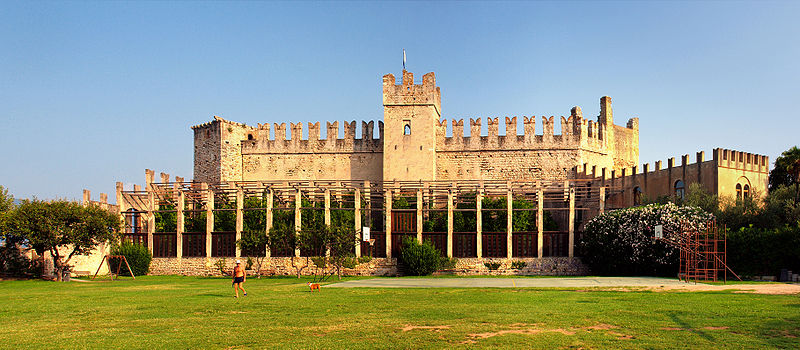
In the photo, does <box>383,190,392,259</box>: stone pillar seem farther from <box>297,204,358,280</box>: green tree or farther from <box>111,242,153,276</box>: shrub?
<box>111,242,153,276</box>: shrub

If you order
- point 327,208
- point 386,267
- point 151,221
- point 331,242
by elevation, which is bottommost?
point 386,267

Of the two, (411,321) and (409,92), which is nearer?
(411,321)

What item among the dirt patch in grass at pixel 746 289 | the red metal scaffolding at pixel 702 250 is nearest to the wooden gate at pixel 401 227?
the red metal scaffolding at pixel 702 250

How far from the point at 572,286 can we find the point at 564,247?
1511cm

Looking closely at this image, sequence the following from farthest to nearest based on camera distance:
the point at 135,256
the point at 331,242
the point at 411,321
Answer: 1. the point at 135,256
2. the point at 331,242
3. the point at 411,321

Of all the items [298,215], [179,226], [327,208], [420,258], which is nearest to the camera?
[420,258]

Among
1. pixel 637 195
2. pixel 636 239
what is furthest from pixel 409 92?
pixel 636 239

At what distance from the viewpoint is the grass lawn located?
1173 cm

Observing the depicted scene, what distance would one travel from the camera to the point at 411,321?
14070 mm

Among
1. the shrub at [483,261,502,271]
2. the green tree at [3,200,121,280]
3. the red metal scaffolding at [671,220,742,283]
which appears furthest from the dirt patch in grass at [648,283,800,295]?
the green tree at [3,200,121,280]

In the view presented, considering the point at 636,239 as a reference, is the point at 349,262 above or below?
below

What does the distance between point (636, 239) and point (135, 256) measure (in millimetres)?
25499

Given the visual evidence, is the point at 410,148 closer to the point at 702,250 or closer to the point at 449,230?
the point at 449,230

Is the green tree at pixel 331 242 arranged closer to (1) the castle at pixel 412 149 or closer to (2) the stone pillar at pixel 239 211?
(2) the stone pillar at pixel 239 211
